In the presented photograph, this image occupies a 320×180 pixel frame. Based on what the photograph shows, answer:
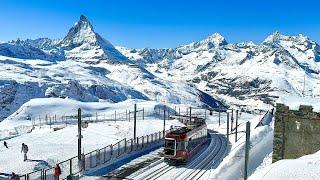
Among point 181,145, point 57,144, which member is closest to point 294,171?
point 181,145

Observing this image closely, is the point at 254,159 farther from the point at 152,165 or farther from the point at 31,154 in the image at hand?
the point at 31,154

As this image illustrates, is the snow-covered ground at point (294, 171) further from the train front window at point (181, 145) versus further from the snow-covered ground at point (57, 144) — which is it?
the snow-covered ground at point (57, 144)

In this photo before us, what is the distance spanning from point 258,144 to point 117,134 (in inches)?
1268

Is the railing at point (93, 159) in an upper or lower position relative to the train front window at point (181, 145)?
lower

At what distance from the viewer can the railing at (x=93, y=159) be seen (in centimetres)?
3902

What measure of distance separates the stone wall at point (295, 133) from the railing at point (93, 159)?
15710 millimetres

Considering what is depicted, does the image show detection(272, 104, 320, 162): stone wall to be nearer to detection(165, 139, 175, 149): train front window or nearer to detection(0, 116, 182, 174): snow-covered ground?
detection(165, 139, 175, 149): train front window

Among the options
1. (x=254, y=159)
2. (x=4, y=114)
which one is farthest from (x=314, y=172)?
(x=4, y=114)

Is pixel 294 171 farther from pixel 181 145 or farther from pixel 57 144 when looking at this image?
pixel 57 144

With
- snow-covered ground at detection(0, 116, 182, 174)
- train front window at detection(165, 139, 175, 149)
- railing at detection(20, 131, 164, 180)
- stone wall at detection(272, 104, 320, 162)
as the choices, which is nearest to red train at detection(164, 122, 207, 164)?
train front window at detection(165, 139, 175, 149)

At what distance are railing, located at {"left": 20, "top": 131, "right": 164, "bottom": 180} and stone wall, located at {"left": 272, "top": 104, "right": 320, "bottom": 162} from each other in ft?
51.5

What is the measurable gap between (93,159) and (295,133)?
24.4 m

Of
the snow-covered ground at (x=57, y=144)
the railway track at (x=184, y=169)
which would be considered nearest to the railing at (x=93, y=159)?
the snow-covered ground at (x=57, y=144)

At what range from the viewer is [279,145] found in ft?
105
